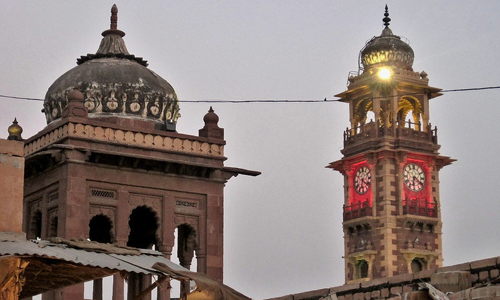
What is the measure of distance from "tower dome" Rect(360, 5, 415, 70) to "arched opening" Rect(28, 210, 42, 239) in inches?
1472

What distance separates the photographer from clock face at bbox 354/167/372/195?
63656 millimetres

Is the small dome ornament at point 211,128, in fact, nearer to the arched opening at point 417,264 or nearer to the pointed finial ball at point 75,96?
the pointed finial ball at point 75,96

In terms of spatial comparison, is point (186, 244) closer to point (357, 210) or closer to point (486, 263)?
point (486, 263)

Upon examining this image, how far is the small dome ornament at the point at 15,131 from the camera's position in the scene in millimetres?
28969

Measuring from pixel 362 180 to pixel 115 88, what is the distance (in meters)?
37.5

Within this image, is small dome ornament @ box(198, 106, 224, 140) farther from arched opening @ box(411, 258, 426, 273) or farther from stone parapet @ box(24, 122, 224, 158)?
arched opening @ box(411, 258, 426, 273)

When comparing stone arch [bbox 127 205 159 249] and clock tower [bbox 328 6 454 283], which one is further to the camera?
clock tower [bbox 328 6 454 283]

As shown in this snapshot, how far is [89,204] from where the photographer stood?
26125 mm

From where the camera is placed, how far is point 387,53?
208ft

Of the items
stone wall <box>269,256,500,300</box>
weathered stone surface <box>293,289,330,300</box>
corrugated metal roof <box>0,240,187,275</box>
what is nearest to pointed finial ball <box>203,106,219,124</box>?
weathered stone surface <box>293,289,330,300</box>

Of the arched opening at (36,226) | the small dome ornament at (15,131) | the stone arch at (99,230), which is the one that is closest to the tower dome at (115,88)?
the small dome ornament at (15,131)

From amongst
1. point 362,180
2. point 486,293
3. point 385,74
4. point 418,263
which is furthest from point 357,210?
point 486,293

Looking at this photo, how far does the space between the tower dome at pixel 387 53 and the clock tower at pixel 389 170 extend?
0.05m

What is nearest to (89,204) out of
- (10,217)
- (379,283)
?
(379,283)
